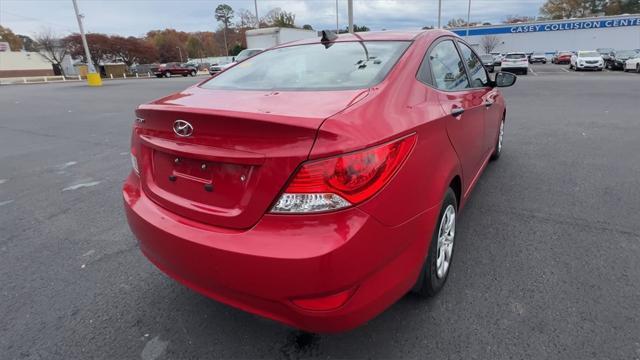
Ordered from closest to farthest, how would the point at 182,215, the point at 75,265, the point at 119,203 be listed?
the point at 182,215 < the point at 75,265 < the point at 119,203

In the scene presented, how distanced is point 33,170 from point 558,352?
6593mm

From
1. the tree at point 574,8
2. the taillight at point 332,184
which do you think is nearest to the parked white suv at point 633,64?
the taillight at point 332,184

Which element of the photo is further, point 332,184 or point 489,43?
point 489,43

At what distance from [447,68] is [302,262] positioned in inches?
77.2

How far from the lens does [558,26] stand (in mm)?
57531

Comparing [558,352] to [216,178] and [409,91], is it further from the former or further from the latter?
[216,178]

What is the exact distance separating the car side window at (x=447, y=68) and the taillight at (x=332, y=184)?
3.58 feet

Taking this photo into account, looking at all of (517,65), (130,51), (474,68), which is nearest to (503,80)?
(474,68)

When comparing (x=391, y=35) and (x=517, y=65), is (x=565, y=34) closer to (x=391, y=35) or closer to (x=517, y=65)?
(x=517, y=65)

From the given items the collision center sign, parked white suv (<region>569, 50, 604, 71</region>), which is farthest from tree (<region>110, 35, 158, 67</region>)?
parked white suv (<region>569, 50, 604, 71</region>)

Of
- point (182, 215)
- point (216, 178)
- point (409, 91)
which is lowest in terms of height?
point (182, 215)

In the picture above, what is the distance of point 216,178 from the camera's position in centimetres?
183

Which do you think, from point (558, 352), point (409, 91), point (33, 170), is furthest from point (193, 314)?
point (33, 170)

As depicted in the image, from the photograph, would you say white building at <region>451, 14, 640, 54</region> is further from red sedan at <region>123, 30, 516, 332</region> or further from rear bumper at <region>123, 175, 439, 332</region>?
rear bumper at <region>123, 175, 439, 332</region>
